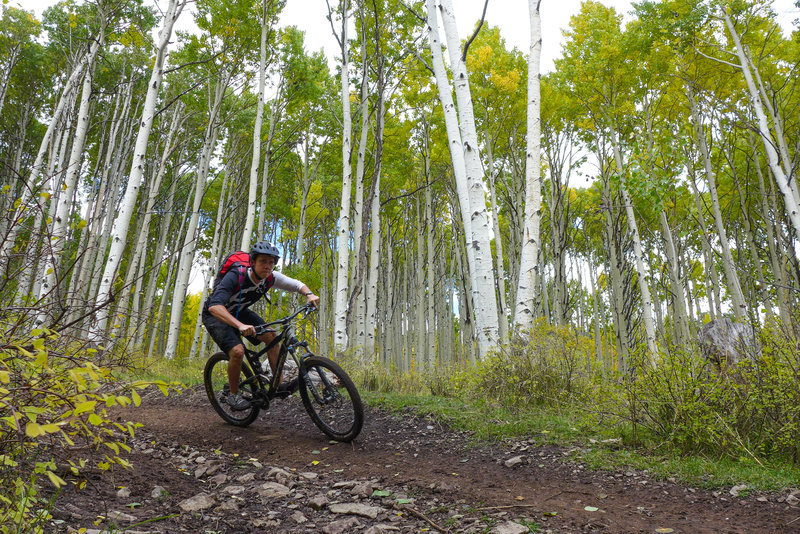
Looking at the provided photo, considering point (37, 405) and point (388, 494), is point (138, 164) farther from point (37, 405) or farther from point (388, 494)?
point (388, 494)

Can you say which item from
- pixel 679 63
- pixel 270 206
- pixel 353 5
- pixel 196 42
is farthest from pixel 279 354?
pixel 270 206

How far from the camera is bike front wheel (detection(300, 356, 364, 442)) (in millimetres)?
4164

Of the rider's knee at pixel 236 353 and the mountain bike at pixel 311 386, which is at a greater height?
the rider's knee at pixel 236 353

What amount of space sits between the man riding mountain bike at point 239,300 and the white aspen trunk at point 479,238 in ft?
7.85

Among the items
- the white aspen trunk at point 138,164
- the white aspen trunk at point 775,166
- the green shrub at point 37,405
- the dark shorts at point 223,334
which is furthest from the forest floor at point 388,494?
the white aspen trunk at point 775,166

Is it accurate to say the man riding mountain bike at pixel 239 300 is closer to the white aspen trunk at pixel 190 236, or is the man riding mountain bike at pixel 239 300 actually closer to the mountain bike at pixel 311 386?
the mountain bike at pixel 311 386

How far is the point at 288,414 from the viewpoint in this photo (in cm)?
573

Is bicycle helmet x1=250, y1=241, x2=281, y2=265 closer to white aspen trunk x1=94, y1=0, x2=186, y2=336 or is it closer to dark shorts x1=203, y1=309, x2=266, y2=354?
dark shorts x1=203, y1=309, x2=266, y2=354

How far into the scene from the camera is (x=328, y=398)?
Answer: 14.0 ft

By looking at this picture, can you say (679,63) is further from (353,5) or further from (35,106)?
(35,106)

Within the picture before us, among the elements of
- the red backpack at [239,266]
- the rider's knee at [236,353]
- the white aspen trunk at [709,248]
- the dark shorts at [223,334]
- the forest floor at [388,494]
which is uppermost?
the white aspen trunk at [709,248]

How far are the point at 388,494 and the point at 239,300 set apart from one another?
99.2 inches

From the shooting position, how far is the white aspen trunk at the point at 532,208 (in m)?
5.82

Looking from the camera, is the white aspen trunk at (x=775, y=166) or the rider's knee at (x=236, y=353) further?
the white aspen trunk at (x=775, y=166)
